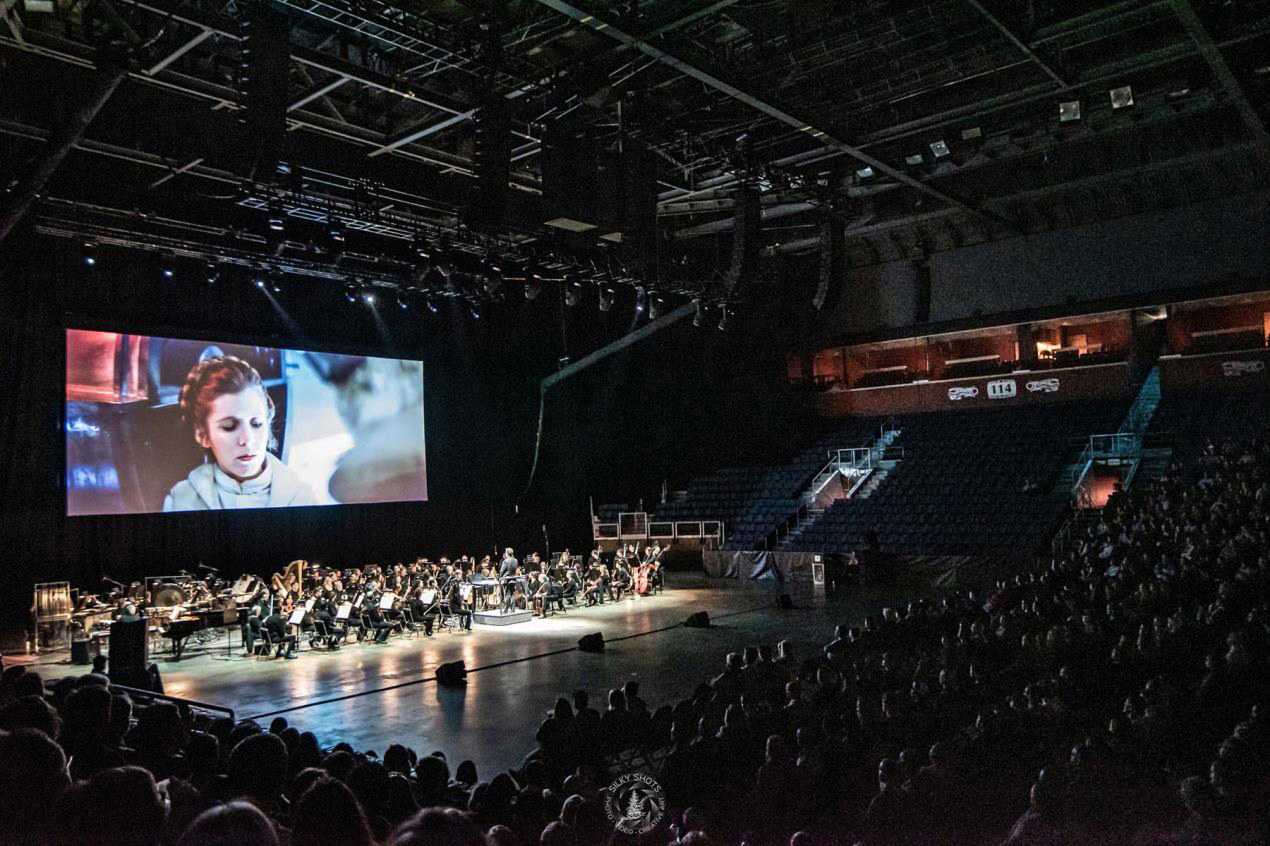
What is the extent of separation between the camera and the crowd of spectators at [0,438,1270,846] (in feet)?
5.66

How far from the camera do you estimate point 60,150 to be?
9.30 meters

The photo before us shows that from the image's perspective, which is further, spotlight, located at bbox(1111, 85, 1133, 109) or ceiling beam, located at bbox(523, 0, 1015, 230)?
spotlight, located at bbox(1111, 85, 1133, 109)

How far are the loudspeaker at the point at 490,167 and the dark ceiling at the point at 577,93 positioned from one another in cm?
17

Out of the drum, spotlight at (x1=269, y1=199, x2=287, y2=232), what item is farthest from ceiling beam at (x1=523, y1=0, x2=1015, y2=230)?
the drum

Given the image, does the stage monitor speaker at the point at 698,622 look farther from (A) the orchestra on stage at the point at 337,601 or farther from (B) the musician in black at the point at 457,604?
(B) the musician in black at the point at 457,604

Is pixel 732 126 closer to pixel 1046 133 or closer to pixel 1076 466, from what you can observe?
pixel 1046 133

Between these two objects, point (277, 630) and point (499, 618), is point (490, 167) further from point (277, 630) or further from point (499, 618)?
point (499, 618)

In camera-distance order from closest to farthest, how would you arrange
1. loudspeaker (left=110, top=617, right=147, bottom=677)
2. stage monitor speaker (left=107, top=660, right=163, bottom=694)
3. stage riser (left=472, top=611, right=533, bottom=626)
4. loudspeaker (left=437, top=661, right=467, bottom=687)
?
stage monitor speaker (left=107, top=660, right=163, bottom=694)
loudspeaker (left=110, top=617, right=147, bottom=677)
loudspeaker (left=437, top=661, right=467, bottom=687)
stage riser (left=472, top=611, right=533, bottom=626)

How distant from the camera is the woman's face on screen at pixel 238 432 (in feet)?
51.1

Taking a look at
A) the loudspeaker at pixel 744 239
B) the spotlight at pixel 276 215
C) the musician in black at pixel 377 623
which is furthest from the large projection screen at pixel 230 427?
the loudspeaker at pixel 744 239

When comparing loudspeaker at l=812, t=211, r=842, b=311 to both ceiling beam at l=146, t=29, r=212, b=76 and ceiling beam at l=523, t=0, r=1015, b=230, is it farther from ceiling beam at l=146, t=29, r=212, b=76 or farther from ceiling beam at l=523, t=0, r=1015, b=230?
ceiling beam at l=146, t=29, r=212, b=76

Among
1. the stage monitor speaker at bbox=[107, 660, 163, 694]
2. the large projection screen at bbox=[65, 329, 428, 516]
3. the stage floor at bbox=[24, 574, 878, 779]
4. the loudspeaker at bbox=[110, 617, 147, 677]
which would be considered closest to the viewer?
the stage floor at bbox=[24, 574, 878, 779]

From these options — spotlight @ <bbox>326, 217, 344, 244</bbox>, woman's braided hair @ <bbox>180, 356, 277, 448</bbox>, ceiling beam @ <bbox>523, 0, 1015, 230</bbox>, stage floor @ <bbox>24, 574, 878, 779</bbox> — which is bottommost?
stage floor @ <bbox>24, 574, 878, 779</bbox>

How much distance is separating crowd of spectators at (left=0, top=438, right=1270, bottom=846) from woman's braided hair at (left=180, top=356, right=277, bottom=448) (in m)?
11.1
